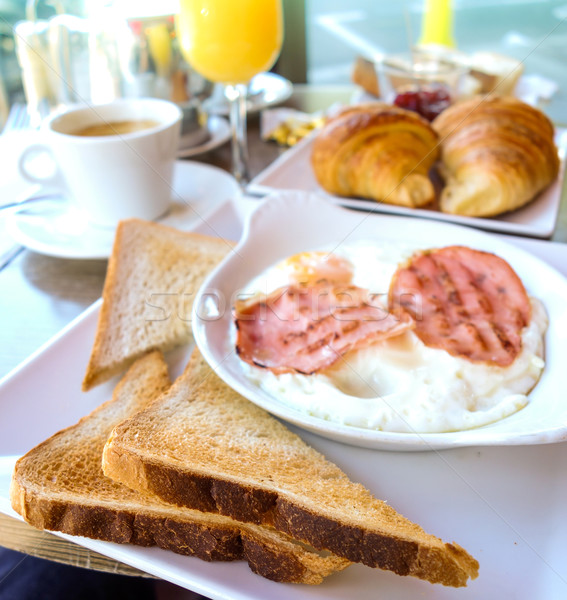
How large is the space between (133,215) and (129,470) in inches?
33.9

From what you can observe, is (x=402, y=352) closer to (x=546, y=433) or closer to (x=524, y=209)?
(x=546, y=433)

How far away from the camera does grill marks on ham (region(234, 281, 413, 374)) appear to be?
826 mm

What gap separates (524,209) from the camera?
1.41m

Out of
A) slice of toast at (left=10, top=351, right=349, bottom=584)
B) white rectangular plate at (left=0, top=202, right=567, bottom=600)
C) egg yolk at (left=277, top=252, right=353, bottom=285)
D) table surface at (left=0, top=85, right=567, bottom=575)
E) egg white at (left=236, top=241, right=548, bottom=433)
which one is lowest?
table surface at (left=0, top=85, right=567, bottom=575)

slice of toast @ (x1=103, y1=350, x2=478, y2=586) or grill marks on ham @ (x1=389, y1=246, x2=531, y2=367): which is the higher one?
grill marks on ham @ (x1=389, y1=246, x2=531, y2=367)

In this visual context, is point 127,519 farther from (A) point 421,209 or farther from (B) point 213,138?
(B) point 213,138

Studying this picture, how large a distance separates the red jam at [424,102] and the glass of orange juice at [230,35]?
467 mm

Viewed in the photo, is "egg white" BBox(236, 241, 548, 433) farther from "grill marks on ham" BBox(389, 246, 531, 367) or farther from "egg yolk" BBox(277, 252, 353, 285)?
"egg yolk" BBox(277, 252, 353, 285)

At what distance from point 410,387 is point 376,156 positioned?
840mm

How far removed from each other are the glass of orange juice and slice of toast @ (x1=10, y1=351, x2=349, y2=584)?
1.09m

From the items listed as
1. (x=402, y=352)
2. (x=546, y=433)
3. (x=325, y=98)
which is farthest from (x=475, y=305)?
(x=325, y=98)

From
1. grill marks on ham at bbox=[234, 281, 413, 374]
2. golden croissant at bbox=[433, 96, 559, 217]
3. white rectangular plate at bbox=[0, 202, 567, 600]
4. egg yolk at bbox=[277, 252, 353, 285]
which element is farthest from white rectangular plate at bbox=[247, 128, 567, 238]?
white rectangular plate at bbox=[0, 202, 567, 600]

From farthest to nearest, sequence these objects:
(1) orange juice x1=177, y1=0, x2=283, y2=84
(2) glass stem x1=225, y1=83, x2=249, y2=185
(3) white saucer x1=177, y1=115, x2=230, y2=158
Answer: (3) white saucer x1=177, y1=115, x2=230, y2=158 → (2) glass stem x1=225, y1=83, x2=249, y2=185 → (1) orange juice x1=177, y1=0, x2=283, y2=84

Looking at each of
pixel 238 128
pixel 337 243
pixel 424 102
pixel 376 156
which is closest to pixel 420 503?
pixel 337 243
